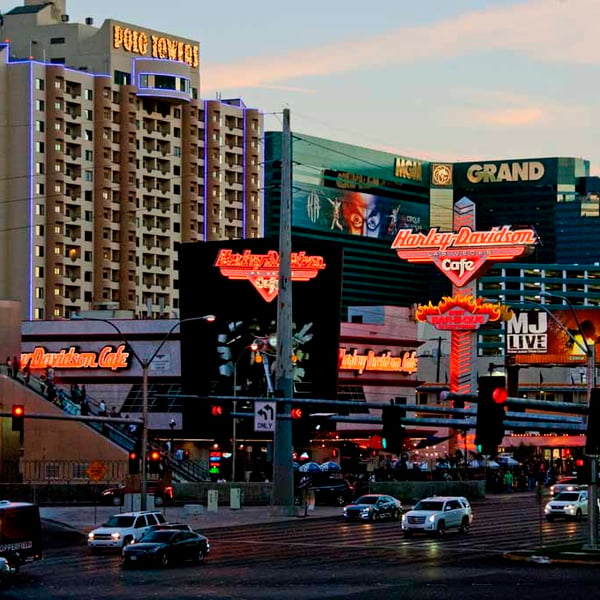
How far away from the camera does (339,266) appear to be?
11319cm

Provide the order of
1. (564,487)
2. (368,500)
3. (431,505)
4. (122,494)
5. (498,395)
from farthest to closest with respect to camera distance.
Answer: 1. (564,487)
2. (122,494)
3. (368,500)
4. (431,505)
5. (498,395)

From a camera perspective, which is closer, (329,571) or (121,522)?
(329,571)

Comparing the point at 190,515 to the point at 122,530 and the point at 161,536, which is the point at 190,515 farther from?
the point at 161,536

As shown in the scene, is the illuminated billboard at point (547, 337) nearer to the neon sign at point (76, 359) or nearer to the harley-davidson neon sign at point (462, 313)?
the harley-davidson neon sign at point (462, 313)

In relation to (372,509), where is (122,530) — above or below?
above

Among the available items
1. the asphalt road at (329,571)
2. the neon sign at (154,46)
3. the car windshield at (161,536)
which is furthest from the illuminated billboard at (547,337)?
the car windshield at (161,536)

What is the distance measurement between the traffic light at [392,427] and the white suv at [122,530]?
10.9 meters

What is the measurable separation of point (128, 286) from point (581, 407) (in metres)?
140

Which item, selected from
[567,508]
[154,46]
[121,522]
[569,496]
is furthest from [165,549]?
[154,46]

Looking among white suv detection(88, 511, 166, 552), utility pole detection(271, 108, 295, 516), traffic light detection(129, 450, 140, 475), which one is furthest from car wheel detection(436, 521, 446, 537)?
traffic light detection(129, 450, 140, 475)

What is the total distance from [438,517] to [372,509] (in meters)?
11.3

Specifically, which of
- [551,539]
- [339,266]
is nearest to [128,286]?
[339,266]

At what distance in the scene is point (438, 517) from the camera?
2484 inches

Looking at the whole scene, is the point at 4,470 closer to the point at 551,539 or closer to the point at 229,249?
the point at 229,249
